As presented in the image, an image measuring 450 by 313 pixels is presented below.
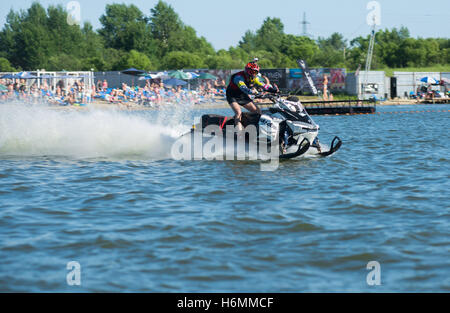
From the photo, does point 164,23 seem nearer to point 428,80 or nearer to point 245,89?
point 428,80

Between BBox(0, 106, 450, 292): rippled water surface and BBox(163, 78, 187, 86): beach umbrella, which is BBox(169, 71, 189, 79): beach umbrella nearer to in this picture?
BBox(163, 78, 187, 86): beach umbrella

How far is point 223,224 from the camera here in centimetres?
698

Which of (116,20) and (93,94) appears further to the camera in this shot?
(116,20)

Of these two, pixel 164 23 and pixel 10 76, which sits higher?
pixel 164 23

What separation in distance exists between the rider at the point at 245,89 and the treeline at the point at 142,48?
212 ft

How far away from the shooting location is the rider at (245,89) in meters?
12.4

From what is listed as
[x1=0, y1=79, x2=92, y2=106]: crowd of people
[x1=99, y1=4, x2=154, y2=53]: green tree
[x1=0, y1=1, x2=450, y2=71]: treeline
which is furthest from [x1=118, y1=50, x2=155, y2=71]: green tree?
[x1=99, y1=4, x2=154, y2=53]: green tree

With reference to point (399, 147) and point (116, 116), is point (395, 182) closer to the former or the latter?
point (399, 147)

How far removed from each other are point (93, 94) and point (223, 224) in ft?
140

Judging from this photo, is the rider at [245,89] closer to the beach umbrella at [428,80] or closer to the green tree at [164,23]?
the beach umbrella at [428,80]

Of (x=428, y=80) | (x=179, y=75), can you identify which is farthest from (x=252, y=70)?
(x=428, y=80)

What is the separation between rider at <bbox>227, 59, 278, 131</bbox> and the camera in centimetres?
1238
